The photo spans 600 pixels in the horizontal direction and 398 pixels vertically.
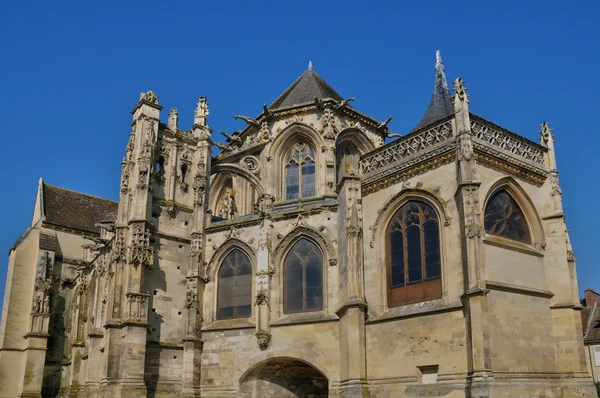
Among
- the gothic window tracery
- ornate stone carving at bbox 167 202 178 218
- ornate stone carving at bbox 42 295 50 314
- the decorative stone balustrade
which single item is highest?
the gothic window tracery

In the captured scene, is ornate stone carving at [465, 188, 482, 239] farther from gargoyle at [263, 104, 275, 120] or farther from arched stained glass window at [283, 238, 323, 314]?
gargoyle at [263, 104, 275, 120]

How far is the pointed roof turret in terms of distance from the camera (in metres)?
25.6

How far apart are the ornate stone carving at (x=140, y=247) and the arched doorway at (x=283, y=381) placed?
4.67 meters

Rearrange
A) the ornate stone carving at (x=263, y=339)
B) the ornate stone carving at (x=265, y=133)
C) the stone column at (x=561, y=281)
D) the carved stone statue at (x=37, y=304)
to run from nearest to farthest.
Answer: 1. the stone column at (x=561, y=281)
2. the ornate stone carving at (x=263, y=339)
3. the ornate stone carving at (x=265, y=133)
4. the carved stone statue at (x=37, y=304)

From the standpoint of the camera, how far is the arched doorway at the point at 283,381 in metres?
17.7

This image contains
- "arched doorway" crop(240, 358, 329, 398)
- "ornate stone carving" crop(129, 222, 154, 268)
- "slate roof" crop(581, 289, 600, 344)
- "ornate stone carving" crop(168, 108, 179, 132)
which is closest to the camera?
"arched doorway" crop(240, 358, 329, 398)

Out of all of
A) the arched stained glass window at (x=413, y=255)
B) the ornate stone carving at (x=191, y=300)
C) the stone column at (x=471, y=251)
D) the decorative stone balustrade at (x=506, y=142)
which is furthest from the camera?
the ornate stone carving at (x=191, y=300)

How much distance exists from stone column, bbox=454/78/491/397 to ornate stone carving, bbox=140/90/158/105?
1062cm

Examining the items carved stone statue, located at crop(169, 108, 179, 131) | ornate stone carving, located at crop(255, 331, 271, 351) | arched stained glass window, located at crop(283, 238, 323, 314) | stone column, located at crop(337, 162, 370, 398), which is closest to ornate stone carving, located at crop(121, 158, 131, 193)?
carved stone statue, located at crop(169, 108, 179, 131)

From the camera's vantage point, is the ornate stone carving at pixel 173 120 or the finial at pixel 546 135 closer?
the finial at pixel 546 135

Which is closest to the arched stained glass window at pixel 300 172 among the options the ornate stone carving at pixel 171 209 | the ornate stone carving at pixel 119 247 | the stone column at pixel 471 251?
the ornate stone carving at pixel 171 209

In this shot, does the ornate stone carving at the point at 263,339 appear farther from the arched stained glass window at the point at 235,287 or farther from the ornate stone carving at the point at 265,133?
the ornate stone carving at the point at 265,133

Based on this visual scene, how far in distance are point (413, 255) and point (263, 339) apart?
5115 mm

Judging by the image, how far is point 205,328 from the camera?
1873 centimetres
